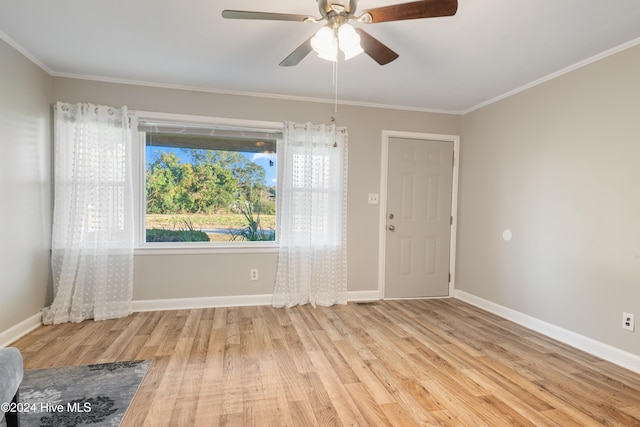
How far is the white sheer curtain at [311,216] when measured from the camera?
3.51 metres

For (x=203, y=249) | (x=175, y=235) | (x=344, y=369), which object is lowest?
(x=344, y=369)

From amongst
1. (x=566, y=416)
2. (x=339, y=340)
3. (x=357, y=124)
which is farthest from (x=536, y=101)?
(x=339, y=340)

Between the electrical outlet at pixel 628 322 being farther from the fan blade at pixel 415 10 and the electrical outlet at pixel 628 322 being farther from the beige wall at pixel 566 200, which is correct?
the fan blade at pixel 415 10

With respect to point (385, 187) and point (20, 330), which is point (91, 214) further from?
→ point (385, 187)

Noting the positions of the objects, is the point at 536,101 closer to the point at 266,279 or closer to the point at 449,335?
the point at 449,335

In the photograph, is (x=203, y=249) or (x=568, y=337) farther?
(x=203, y=249)

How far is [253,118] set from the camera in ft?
11.4

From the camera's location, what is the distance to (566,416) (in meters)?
1.76

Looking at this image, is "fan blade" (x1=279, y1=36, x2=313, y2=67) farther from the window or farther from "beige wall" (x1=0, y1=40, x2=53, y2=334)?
"beige wall" (x1=0, y1=40, x2=53, y2=334)

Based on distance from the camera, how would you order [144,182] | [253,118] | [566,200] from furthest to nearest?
[253,118]
[144,182]
[566,200]

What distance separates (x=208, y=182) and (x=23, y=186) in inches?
60.2

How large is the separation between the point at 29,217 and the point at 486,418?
3.72m

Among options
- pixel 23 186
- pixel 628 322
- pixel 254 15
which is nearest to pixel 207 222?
pixel 23 186

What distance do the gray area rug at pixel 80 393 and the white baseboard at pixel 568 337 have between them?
3337 mm
